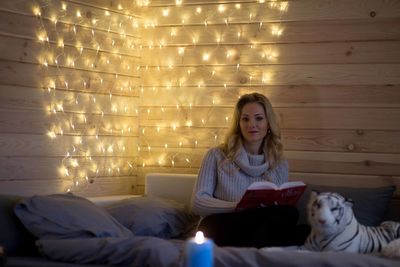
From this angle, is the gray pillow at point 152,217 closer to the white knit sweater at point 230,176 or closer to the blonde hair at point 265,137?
the white knit sweater at point 230,176

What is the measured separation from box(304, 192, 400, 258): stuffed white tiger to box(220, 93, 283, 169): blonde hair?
72 centimetres

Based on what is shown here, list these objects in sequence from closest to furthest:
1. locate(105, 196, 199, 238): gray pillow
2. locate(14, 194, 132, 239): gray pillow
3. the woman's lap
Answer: locate(14, 194, 132, 239): gray pillow, the woman's lap, locate(105, 196, 199, 238): gray pillow

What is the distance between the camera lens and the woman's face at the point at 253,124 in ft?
9.19

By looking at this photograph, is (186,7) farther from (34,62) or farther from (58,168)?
(58,168)

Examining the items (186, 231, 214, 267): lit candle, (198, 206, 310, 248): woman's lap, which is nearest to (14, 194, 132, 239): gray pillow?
(198, 206, 310, 248): woman's lap

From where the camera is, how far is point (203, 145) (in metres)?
3.43

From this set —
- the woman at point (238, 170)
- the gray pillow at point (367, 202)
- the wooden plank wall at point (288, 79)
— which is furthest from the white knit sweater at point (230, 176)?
the wooden plank wall at point (288, 79)

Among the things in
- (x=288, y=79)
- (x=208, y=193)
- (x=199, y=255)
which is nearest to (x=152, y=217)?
(x=208, y=193)

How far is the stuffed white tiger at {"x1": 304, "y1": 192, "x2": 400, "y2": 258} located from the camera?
2.03m

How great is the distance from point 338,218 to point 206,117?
1.52m

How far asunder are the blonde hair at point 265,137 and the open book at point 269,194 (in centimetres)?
A: 36

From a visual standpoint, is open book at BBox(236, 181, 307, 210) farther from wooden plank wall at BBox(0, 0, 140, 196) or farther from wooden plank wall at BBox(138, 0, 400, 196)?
wooden plank wall at BBox(0, 0, 140, 196)

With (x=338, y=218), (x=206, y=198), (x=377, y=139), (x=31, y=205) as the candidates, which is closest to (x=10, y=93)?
(x=31, y=205)

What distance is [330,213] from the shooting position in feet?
6.65
